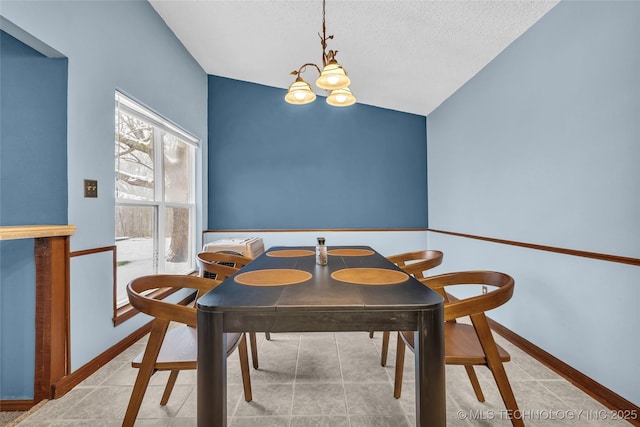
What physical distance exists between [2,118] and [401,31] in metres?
2.92

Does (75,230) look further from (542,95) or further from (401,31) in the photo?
(542,95)

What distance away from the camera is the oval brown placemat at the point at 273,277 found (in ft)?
4.65

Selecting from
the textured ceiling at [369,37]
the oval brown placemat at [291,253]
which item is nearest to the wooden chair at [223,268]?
the oval brown placemat at [291,253]

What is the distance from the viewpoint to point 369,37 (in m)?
2.84

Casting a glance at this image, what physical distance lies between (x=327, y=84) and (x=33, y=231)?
184 centimetres

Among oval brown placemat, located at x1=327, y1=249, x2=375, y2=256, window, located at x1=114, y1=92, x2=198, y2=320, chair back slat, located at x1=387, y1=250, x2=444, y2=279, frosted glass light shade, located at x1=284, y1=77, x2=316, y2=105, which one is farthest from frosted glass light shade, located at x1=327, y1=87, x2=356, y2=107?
window, located at x1=114, y1=92, x2=198, y2=320

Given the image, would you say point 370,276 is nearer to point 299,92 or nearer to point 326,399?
point 326,399

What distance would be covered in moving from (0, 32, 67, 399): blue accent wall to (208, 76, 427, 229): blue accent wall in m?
2.32

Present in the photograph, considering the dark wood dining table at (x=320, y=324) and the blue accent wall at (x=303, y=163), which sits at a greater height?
the blue accent wall at (x=303, y=163)

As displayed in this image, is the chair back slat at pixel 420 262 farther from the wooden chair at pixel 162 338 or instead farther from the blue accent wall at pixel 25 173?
the blue accent wall at pixel 25 173

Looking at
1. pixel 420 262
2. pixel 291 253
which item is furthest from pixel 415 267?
pixel 291 253

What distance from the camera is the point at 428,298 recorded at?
1.16m

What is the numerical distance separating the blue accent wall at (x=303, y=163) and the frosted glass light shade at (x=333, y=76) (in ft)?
7.54

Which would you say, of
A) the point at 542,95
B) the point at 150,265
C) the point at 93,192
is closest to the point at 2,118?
the point at 93,192
